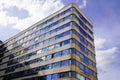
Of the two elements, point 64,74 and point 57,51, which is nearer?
point 64,74

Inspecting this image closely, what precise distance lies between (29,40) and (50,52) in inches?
600

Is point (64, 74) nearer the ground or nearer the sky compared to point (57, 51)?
nearer the ground

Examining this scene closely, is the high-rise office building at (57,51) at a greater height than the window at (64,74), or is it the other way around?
the high-rise office building at (57,51)

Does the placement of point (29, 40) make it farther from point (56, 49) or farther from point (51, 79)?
point (51, 79)

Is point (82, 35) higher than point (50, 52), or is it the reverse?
point (82, 35)

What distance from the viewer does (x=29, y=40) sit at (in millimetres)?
62500

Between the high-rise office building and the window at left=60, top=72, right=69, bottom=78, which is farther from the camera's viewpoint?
the high-rise office building

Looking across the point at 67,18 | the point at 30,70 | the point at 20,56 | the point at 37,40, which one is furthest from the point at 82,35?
the point at 20,56

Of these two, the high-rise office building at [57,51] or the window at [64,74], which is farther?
the high-rise office building at [57,51]

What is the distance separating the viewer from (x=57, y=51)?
157 ft

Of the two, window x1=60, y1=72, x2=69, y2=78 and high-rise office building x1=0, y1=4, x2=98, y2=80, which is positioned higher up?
high-rise office building x1=0, y1=4, x2=98, y2=80

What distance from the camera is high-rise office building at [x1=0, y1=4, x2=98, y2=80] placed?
147 ft

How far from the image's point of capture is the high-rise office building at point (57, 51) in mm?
44875

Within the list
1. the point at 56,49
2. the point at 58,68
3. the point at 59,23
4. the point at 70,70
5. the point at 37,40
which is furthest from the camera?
the point at 37,40
